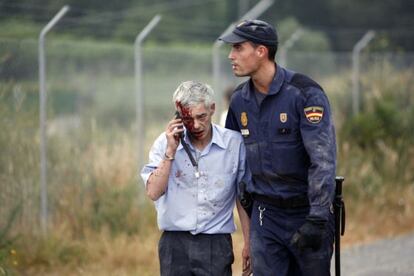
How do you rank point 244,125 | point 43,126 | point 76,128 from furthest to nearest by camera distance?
point 76,128 < point 43,126 < point 244,125

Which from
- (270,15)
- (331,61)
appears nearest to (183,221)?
(331,61)

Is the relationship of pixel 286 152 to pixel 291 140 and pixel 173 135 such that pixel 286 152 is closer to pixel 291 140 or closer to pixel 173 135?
pixel 291 140

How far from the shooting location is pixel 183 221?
5.96m

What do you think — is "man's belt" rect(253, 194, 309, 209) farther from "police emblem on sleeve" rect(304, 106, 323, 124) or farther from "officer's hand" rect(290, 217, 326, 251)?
"police emblem on sleeve" rect(304, 106, 323, 124)

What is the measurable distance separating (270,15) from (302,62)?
24.8ft

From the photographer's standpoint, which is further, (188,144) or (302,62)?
(302,62)

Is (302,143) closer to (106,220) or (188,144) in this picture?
(188,144)

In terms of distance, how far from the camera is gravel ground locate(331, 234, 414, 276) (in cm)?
987

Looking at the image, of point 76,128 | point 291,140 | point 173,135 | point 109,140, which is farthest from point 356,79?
point 173,135

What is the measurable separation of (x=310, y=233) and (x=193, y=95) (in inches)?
40.6

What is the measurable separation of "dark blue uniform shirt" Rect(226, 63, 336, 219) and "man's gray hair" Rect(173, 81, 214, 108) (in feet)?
1.27

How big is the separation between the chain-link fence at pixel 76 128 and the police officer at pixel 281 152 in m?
3.85

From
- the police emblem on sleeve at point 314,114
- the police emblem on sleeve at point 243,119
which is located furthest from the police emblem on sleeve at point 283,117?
the police emblem on sleeve at point 243,119

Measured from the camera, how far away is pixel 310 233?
585 centimetres
